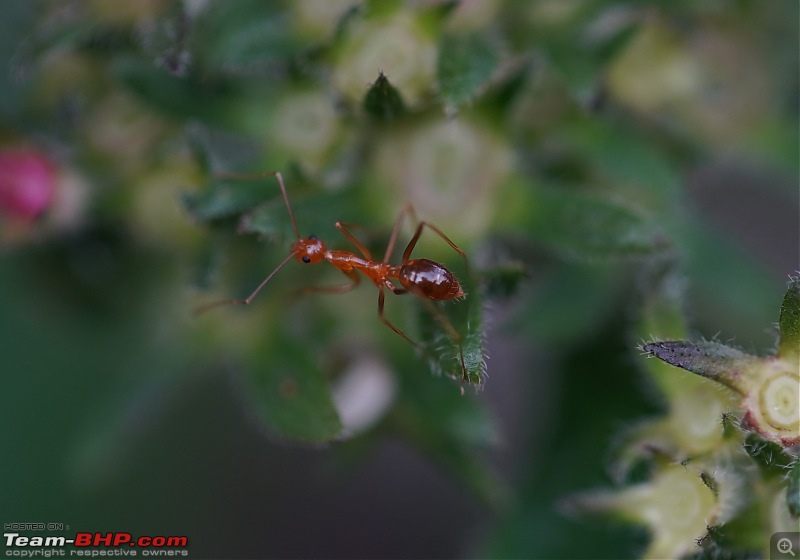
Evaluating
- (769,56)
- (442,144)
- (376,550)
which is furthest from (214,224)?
(376,550)

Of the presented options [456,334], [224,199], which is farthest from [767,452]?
[224,199]

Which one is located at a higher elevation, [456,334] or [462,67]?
[462,67]

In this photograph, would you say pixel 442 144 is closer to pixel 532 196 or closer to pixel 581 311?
pixel 532 196

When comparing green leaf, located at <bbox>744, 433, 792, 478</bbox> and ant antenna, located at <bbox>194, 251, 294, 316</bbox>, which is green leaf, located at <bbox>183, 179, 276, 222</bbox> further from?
green leaf, located at <bbox>744, 433, 792, 478</bbox>

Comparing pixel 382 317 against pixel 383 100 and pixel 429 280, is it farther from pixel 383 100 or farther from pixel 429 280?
pixel 383 100

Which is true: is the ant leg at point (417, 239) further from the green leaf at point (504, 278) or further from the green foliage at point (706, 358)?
the green foliage at point (706, 358)

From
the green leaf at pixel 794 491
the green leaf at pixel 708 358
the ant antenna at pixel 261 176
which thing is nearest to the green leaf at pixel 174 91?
the ant antenna at pixel 261 176

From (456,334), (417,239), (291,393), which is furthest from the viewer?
(417,239)

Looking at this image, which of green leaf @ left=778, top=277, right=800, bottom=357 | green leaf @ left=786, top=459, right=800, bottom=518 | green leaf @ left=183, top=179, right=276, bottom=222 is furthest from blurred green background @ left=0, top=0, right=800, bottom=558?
green leaf @ left=786, top=459, right=800, bottom=518
